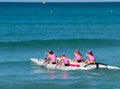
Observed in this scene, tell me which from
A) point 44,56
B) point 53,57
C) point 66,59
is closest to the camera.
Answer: point 66,59

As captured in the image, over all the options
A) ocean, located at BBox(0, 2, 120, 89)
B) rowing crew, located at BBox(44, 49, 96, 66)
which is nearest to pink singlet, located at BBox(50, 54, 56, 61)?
rowing crew, located at BBox(44, 49, 96, 66)

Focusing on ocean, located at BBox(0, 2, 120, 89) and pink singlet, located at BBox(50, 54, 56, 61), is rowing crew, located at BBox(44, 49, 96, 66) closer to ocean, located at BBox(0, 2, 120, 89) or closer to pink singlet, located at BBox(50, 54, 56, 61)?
pink singlet, located at BBox(50, 54, 56, 61)

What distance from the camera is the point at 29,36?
55.6m

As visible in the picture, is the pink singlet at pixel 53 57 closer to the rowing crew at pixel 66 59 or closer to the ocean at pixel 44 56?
the rowing crew at pixel 66 59

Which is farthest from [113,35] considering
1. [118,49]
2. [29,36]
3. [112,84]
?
[112,84]

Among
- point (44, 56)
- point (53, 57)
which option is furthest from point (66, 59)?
point (44, 56)

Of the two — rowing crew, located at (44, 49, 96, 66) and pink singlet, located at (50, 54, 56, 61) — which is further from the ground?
pink singlet, located at (50, 54, 56, 61)

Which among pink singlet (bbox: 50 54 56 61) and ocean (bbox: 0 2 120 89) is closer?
ocean (bbox: 0 2 120 89)

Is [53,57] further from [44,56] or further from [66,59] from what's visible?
A: [44,56]

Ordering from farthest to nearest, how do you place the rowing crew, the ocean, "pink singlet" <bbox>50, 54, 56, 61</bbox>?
"pink singlet" <bbox>50, 54, 56, 61</bbox> → the rowing crew → the ocean

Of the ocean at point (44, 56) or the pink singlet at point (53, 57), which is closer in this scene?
the ocean at point (44, 56)

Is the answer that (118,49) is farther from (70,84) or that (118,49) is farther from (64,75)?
(70,84)

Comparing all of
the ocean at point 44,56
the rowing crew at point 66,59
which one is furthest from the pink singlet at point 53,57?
the ocean at point 44,56

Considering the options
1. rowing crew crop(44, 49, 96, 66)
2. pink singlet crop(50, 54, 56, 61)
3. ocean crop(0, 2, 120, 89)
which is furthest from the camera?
pink singlet crop(50, 54, 56, 61)
